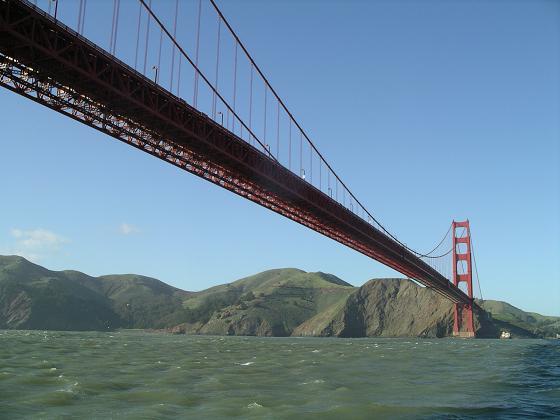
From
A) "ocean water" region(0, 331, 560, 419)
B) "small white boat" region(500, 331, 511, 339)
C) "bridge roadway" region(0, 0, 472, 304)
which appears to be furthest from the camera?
"small white boat" region(500, 331, 511, 339)

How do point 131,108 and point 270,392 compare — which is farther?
point 131,108

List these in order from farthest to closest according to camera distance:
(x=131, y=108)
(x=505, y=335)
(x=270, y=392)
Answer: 1. (x=505, y=335)
2. (x=131, y=108)
3. (x=270, y=392)

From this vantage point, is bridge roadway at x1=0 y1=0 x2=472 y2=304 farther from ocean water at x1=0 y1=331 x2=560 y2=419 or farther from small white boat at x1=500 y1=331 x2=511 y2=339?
small white boat at x1=500 y1=331 x2=511 y2=339

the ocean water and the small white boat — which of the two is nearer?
the ocean water

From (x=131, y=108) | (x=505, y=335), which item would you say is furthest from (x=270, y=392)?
(x=505, y=335)

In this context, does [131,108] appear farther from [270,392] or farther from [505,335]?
[505,335]

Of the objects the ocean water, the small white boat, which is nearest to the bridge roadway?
the ocean water

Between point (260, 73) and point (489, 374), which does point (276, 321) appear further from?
point (489, 374)

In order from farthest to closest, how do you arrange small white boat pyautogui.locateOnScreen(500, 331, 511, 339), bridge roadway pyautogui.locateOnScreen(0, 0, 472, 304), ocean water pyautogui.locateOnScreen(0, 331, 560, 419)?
small white boat pyautogui.locateOnScreen(500, 331, 511, 339), bridge roadway pyautogui.locateOnScreen(0, 0, 472, 304), ocean water pyautogui.locateOnScreen(0, 331, 560, 419)

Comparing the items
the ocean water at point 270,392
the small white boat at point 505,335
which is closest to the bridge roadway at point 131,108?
the ocean water at point 270,392
